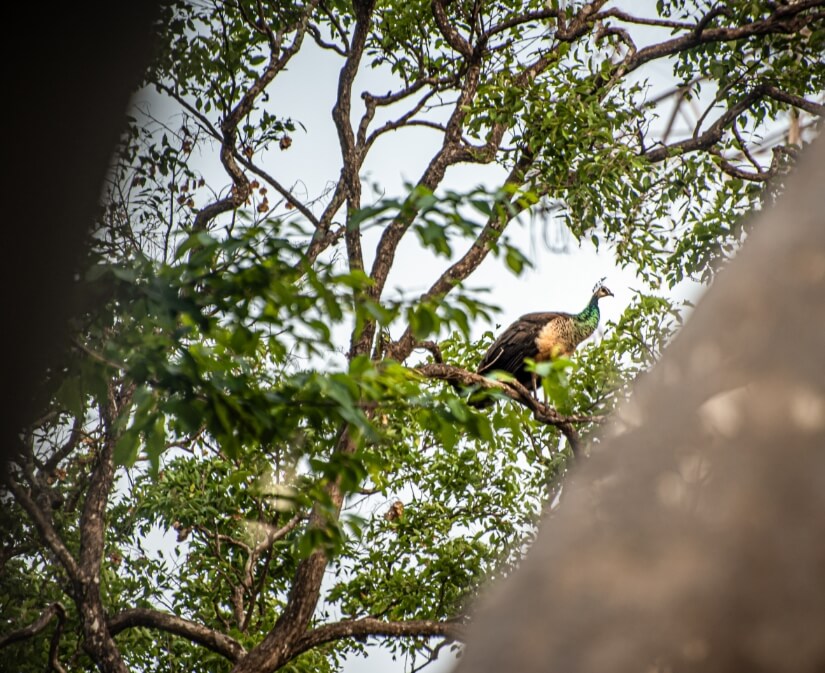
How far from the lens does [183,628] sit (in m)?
6.02

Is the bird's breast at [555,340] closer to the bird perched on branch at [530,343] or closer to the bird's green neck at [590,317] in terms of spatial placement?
the bird perched on branch at [530,343]

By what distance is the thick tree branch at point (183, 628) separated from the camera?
5906 mm

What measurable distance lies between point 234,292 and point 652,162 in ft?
18.0

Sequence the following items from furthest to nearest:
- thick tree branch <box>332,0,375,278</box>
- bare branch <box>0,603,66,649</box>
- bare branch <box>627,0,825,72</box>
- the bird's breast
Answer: the bird's breast, thick tree branch <box>332,0,375,278</box>, bare branch <box>627,0,825,72</box>, bare branch <box>0,603,66,649</box>

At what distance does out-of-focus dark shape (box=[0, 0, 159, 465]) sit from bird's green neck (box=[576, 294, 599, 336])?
23.5 ft

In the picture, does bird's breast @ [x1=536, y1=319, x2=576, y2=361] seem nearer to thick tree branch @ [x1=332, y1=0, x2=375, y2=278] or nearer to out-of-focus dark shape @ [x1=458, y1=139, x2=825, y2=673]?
thick tree branch @ [x1=332, y1=0, x2=375, y2=278]

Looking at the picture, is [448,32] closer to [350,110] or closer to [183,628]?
[350,110]

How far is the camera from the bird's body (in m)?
7.25

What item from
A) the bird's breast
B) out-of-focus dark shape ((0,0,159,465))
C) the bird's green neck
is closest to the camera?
Result: out-of-focus dark shape ((0,0,159,465))

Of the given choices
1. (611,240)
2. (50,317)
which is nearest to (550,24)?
(611,240)

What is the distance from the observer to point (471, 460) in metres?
7.68

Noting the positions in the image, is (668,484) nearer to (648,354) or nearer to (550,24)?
(648,354)

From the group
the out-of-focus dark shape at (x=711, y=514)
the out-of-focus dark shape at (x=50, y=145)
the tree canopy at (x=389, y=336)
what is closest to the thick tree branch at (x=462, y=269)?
the tree canopy at (x=389, y=336)

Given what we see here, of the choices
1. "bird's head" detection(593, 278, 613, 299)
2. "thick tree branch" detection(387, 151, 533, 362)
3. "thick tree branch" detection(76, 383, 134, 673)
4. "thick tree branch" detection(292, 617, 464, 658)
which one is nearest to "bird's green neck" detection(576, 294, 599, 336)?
"bird's head" detection(593, 278, 613, 299)
